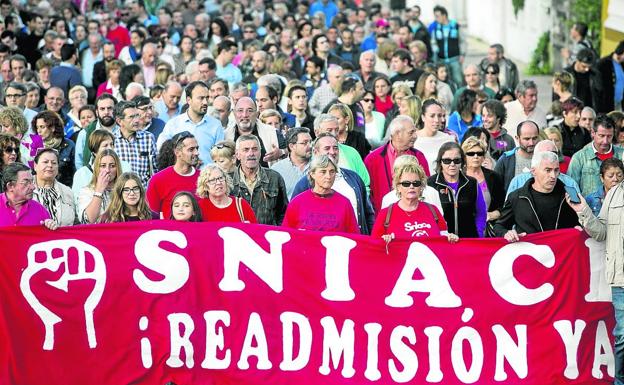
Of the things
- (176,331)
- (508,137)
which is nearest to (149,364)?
(176,331)

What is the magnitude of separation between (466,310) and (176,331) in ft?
6.57

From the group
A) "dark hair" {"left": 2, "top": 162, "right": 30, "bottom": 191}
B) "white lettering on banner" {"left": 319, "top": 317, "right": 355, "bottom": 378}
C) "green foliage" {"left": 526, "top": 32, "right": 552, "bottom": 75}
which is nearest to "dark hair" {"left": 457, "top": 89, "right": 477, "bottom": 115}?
"white lettering on banner" {"left": 319, "top": 317, "right": 355, "bottom": 378}

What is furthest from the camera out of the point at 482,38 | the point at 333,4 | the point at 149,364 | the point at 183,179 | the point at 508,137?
the point at 482,38

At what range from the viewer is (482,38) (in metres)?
39.7

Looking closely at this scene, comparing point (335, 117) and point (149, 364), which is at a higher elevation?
point (335, 117)

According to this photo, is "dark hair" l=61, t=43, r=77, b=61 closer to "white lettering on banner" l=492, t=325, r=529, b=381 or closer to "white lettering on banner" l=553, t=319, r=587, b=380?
"white lettering on banner" l=492, t=325, r=529, b=381

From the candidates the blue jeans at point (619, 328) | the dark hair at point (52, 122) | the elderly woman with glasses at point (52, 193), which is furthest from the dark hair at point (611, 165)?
the dark hair at point (52, 122)

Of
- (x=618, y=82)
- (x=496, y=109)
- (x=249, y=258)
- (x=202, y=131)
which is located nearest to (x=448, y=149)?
(x=249, y=258)

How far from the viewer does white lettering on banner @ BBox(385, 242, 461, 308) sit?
36.6 feet

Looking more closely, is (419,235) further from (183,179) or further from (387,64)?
(387,64)

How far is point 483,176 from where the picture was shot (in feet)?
42.7

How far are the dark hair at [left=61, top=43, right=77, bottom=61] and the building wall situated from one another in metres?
12.5

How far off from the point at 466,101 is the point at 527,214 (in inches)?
198

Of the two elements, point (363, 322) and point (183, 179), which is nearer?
point (363, 322)
